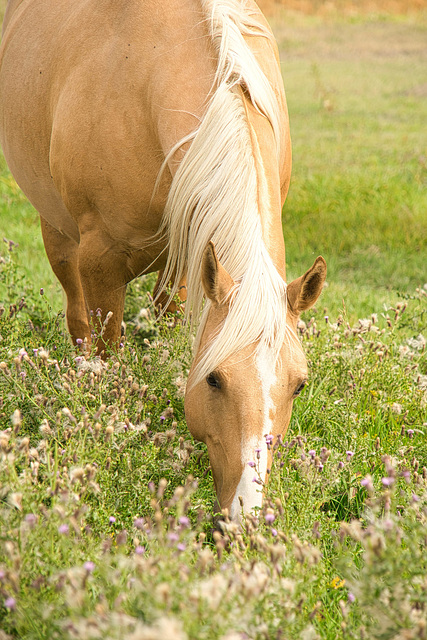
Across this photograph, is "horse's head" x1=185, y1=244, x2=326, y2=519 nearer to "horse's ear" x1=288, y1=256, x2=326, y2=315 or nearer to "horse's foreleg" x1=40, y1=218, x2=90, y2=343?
"horse's ear" x1=288, y1=256, x2=326, y2=315

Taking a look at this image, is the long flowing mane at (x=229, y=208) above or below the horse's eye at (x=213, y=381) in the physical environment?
above

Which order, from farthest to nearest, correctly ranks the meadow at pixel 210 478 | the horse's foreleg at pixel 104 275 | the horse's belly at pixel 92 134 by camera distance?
the horse's foreleg at pixel 104 275 → the horse's belly at pixel 92 134 → the meadow at pixel 210 478

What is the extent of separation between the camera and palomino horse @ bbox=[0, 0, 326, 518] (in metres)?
2.20

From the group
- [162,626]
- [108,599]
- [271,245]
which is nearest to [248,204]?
[271,245]

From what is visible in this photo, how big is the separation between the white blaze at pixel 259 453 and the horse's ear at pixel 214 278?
0.27 meters

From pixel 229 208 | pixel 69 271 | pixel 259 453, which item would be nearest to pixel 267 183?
pixel 229 208

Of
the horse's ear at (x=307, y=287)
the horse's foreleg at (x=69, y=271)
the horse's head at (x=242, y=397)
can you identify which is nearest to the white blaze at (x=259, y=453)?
the horse's head at (x=242, y=397)

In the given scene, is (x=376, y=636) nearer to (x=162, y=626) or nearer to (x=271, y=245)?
(x=162, y=626)

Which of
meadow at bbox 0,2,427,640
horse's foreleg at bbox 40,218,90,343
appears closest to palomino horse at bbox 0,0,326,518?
meadow at bbox 0,2,427,640

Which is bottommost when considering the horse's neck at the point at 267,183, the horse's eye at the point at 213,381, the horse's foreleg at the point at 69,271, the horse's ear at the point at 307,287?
the horse's foreleg at the point at 69,271

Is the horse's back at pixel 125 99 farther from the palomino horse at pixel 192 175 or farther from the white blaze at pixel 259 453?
the white blaze at pixel 259 453

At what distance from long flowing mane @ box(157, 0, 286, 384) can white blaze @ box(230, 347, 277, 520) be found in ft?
0.21

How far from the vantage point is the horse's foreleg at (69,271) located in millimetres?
4379

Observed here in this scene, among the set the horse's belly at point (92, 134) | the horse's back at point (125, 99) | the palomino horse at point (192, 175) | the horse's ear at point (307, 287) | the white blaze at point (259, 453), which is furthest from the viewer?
the horse's belly at point (92, 134)
